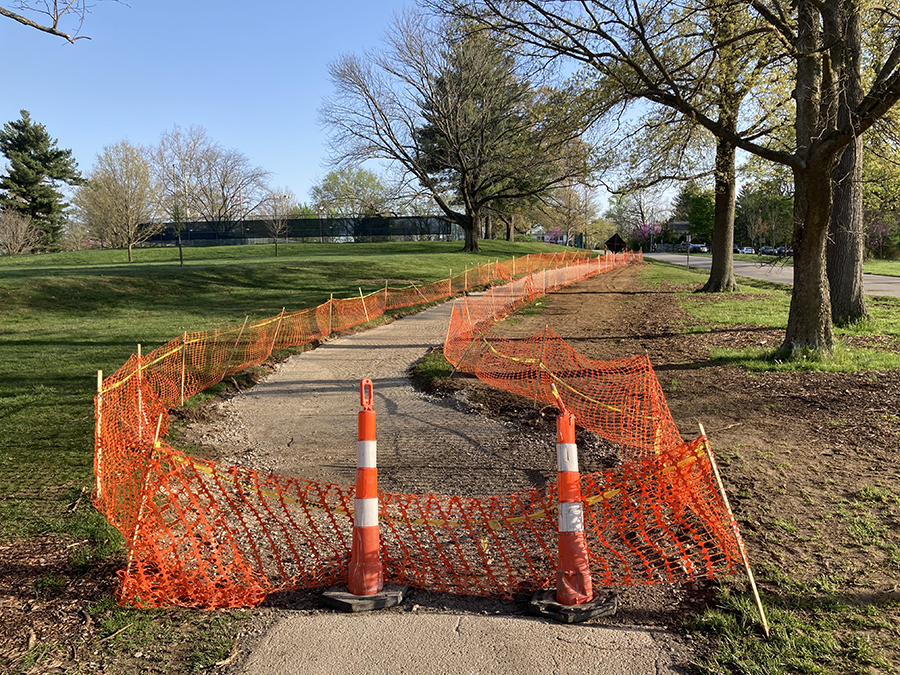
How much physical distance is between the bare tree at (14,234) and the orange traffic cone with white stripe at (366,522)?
46.0 metres

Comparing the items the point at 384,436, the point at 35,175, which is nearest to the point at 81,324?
the point at 384,436

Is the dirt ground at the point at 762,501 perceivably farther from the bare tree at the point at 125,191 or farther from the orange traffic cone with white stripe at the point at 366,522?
the bare tree at the point at 125,191

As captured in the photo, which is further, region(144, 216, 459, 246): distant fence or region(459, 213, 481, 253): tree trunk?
region(144, 216, 459, 246): distant fence

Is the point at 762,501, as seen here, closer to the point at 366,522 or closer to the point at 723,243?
the point at 366,522

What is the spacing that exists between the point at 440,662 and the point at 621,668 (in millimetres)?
828

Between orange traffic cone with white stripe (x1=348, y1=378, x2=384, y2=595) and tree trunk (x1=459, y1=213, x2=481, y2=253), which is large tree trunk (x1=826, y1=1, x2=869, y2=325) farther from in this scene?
tree trunk (x1=459, y1=213, x2=481, y2=253)

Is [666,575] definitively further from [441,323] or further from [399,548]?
[441,323]

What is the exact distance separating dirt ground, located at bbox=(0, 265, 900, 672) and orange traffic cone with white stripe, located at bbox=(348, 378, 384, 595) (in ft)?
1.02

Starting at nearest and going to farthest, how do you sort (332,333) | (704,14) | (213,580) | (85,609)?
1. (85,609)
2. (213,580)
3. (704,14)
4. (332,333)

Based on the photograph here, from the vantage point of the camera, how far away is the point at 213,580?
3.45m

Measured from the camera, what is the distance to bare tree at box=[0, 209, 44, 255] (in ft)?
129

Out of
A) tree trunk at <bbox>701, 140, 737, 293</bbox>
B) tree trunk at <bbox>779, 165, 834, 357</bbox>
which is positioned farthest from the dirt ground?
tree trunk at <bbox>701, 140, 737, 293</bbox>

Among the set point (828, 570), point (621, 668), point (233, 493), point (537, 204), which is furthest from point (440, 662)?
point (537, 204)

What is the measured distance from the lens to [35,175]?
155ft
